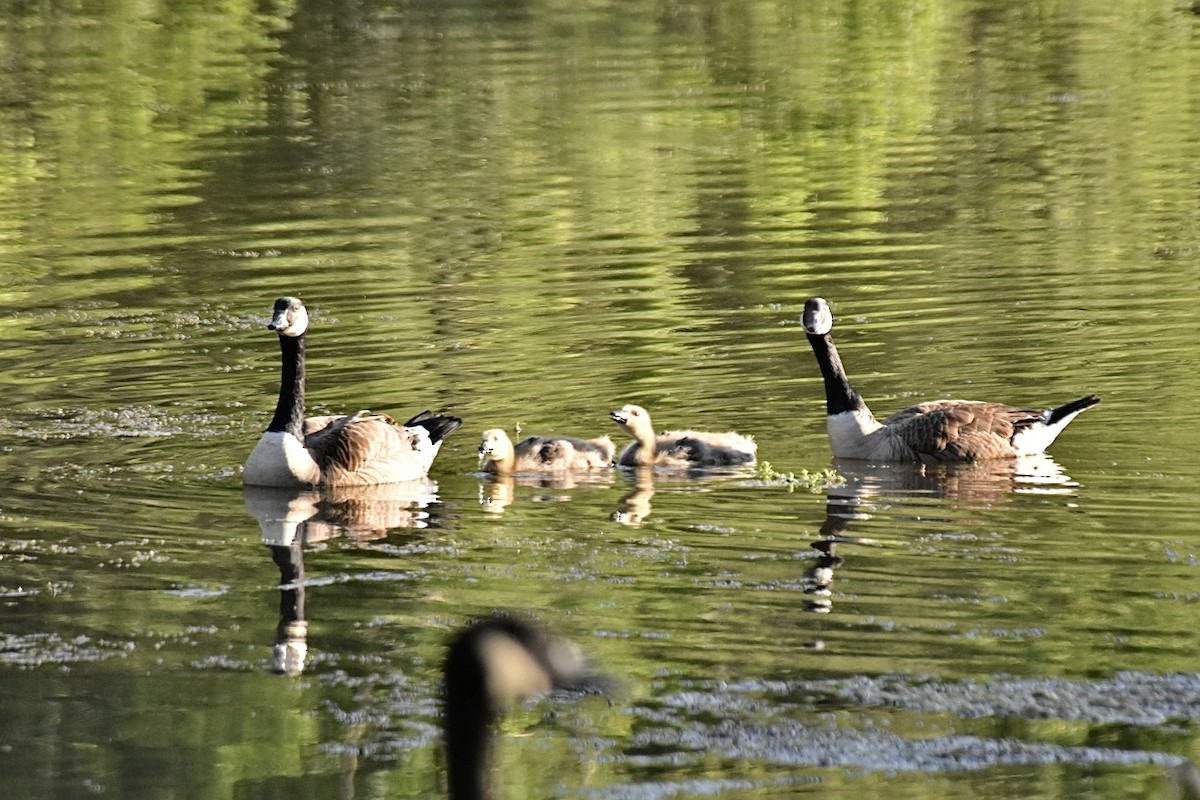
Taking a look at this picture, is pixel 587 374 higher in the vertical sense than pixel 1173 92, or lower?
lower

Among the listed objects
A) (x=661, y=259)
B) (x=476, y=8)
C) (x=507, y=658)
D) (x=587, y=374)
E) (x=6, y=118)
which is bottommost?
(x=507, y=658)

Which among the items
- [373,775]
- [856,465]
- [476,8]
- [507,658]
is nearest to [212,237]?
[856,465]

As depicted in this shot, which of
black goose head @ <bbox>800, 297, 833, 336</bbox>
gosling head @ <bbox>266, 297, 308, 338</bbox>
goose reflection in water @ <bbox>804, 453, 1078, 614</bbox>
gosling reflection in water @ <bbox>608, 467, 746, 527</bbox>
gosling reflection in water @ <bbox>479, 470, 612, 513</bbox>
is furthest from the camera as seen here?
black goose head @ <bbox>800, 297, 833, 336</bbox>

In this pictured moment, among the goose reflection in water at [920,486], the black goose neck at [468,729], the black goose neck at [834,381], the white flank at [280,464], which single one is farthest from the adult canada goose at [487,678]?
the black goose neck at [834,381]

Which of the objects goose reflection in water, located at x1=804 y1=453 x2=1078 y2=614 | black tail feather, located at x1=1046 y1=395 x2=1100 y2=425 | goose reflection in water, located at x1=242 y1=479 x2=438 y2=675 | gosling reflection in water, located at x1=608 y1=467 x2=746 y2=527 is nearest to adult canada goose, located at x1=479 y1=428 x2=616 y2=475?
gosling reflection in water, located at x1=608 y1=467 x2=746 y2=527

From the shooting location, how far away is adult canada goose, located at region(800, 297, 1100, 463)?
13.6 metres

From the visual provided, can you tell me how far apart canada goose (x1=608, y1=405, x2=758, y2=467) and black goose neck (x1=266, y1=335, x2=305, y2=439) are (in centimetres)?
215

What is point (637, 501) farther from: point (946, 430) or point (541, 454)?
point (946, 430)

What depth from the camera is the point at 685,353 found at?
672 inches

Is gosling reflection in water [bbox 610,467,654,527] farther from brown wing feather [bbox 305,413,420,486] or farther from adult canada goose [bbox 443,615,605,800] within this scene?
adult canada goose [bbox 443,615,605,800]

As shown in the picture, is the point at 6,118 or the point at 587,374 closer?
the point at 587,374

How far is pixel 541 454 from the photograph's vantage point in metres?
13.7

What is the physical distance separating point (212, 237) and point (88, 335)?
17.8 ft

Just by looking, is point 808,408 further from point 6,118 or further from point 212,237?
point 6,118
